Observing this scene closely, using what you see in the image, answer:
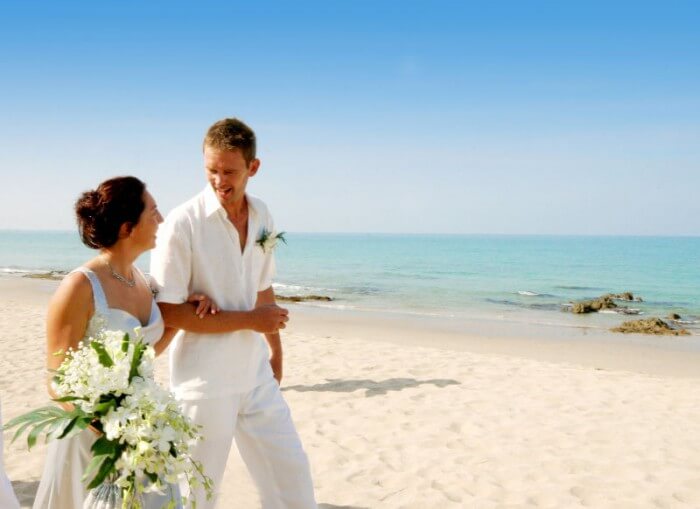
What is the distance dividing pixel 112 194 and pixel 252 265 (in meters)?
0.74

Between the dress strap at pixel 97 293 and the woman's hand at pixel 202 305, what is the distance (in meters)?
0.37

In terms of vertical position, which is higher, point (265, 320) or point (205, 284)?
point (205, 284)

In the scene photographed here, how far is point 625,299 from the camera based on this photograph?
25672 mm

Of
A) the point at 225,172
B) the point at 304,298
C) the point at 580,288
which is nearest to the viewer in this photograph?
the point at 225,172

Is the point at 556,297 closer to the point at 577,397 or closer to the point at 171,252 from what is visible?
the point at 577,397

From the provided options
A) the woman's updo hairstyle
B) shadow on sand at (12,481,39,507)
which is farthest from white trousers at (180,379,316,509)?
shadow on sand at (12,481,39,507)

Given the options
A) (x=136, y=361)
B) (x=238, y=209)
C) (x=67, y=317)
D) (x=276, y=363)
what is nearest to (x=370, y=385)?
(x=276, y=363)

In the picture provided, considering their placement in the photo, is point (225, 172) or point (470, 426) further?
point (470, 426)

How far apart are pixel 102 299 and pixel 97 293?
0.10 feet

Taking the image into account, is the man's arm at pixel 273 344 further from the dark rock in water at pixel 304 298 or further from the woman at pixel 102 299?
the dark rock in water at pixel 304 298

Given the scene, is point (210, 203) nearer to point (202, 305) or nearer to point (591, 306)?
point (202, 305)

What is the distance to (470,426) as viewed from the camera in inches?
263

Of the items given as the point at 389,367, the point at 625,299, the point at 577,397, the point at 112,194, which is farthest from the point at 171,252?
the point at 625,299

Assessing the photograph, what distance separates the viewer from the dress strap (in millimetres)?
2500
